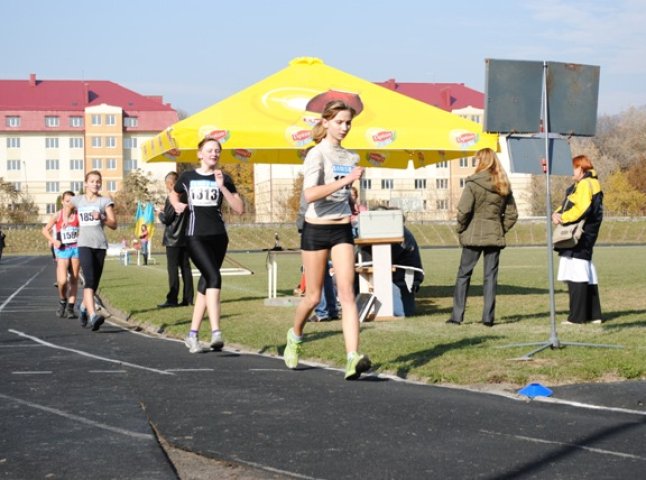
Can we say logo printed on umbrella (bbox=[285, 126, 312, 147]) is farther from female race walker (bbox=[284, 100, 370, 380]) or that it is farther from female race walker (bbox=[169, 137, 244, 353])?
female race walker (bbox=[284, 100, 370, 380])

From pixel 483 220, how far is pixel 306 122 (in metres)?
3.52

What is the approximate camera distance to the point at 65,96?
13688cm

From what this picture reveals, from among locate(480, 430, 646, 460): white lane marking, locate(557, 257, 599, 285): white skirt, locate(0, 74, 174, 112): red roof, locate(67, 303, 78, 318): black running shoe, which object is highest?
locate(0, 74, 174, 112): red roof

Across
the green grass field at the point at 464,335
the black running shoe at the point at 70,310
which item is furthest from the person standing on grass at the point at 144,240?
the black running shoe at the point at 70,310

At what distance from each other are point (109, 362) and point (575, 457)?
5580 millimetres

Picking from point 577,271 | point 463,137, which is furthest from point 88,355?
point 463,137

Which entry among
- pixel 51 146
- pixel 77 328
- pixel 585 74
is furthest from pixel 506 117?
pixel 51 146

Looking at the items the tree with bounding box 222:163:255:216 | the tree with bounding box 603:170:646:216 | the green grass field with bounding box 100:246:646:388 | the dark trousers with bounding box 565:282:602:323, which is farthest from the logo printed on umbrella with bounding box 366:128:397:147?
the tree with bounding box 222:163:255:216

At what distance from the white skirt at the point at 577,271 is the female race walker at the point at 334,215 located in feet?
18.2

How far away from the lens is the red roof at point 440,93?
5276 inches

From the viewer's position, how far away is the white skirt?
13.9 m

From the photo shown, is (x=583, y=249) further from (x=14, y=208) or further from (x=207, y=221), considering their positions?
(x=14, y=208)

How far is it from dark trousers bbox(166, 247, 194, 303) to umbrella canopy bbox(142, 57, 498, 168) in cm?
158

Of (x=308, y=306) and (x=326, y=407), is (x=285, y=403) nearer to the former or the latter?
(x=326, y=407)
